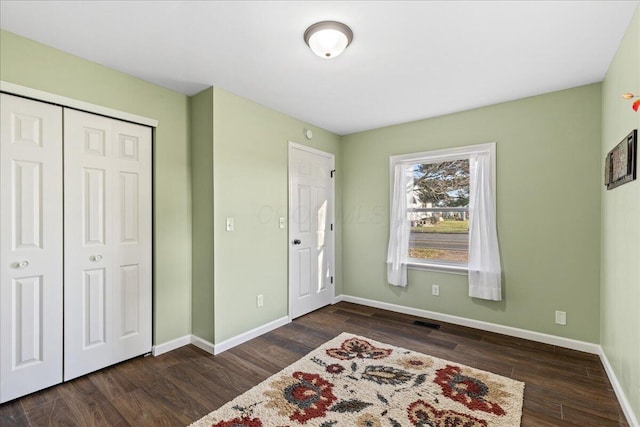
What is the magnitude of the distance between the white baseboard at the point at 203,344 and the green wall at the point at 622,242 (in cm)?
301

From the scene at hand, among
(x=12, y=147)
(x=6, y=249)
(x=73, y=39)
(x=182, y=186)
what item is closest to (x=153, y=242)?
(x=182, y=186)

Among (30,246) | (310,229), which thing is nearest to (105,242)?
(30,246)

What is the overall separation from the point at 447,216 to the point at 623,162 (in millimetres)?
1811

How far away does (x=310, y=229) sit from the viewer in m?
3.96

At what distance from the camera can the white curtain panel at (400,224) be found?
12.7 ft

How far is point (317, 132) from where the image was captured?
408 cm

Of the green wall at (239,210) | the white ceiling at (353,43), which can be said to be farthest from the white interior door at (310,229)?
the white ceiling at (353,43)

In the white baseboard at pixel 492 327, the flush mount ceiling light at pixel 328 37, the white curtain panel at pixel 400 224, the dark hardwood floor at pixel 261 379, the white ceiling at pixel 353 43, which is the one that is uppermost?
the white ceiling at pixel 353 43

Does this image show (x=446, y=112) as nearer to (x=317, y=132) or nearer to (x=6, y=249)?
(x=317, y=132)

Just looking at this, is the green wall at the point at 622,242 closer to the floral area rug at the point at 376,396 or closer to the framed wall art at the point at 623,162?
the framed wall art at the point at 623,162

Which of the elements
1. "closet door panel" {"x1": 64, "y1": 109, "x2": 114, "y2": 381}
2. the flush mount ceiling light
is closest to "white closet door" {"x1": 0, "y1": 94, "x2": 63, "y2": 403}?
"closet door panel" {"x1": 64, "y1": 109, "x2": 114, "y2": 381}

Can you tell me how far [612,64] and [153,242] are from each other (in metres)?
4.05

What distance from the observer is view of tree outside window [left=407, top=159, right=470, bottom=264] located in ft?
11.7

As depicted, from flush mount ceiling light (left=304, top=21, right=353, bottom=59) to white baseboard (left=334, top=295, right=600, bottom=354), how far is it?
311 cm
